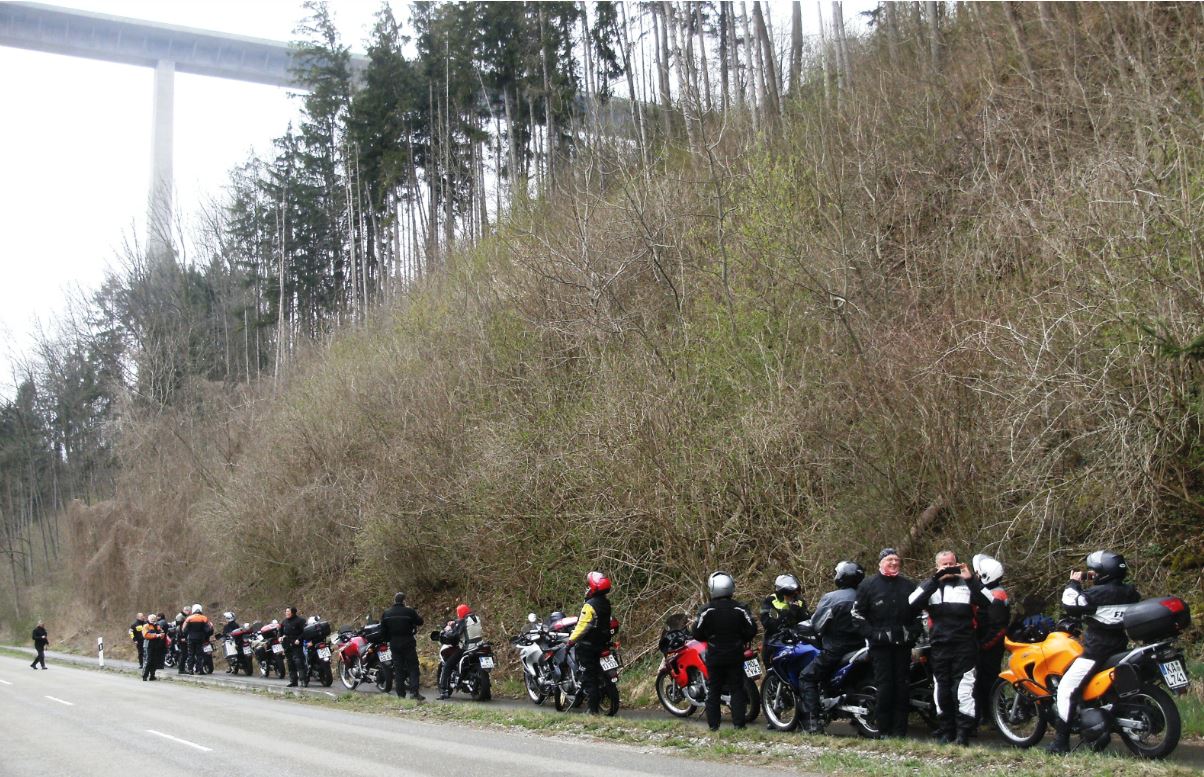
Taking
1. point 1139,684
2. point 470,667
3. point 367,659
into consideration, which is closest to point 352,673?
point 367,659

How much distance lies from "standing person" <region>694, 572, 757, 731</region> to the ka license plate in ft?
13.7

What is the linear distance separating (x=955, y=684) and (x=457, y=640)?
32.5 ft

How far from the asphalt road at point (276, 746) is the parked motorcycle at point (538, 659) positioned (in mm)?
2179

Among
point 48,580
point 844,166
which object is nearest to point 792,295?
point 844,166

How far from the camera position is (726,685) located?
11.4 meters

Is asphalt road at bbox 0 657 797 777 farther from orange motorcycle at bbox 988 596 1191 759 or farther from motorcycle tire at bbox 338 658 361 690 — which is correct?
orange motorcycle at bbox 988 596 1191 759

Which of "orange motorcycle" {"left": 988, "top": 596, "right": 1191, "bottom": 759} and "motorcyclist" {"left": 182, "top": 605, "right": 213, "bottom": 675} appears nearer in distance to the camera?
"orange motorcycle" {"left": 988, "top": 596, "right": 1191, "bottom": 759}

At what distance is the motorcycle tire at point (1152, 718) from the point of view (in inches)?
320

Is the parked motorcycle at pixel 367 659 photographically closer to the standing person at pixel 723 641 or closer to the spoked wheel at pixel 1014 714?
the standing person at pixel 723 641

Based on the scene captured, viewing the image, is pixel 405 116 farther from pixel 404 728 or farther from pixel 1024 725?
pixel 1024 725

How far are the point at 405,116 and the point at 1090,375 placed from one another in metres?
36.1

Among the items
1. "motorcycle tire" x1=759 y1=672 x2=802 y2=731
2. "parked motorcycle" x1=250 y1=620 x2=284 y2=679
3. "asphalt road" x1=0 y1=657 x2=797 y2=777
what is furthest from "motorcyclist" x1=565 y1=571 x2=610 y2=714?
"parked motorcycle" x1=250 y1=620 x2=284 y2=679

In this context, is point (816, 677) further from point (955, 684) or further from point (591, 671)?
point (591, 671)

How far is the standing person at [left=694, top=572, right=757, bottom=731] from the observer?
36.6 ft
